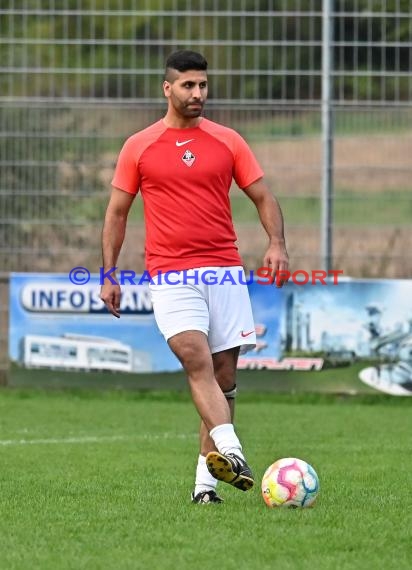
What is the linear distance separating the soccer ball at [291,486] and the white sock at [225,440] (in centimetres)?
25

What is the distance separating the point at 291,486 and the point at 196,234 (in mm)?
1351

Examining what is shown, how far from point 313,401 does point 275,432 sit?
321 cm

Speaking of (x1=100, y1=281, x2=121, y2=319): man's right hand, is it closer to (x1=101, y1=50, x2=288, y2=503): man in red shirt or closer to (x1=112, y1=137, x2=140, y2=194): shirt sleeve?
(x1=101, y1=50, x2=288, y2=503): man in red shirt

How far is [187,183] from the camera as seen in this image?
24.4 feet

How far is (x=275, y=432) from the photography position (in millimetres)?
12289

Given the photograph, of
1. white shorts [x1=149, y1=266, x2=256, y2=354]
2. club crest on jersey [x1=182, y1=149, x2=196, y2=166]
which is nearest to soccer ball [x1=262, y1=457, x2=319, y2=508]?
white shorts [x1=149, y1=266, x2=256, y2=354]

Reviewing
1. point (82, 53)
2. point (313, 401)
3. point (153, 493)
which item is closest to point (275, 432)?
point (313, 401)

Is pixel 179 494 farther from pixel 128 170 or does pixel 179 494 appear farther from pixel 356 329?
pixel 356 329

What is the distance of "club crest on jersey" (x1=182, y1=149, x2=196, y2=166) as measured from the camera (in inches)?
293

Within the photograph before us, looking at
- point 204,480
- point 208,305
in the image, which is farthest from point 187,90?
point 204,480

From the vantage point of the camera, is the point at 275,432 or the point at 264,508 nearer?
the point at 264,508

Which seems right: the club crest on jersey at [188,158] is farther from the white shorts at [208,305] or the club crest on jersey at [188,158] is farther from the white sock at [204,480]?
the white sock at [204,480]

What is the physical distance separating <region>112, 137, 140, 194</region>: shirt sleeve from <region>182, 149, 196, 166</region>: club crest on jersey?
252 millimetres

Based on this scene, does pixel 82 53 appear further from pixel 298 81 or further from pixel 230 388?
pixel 230 388
